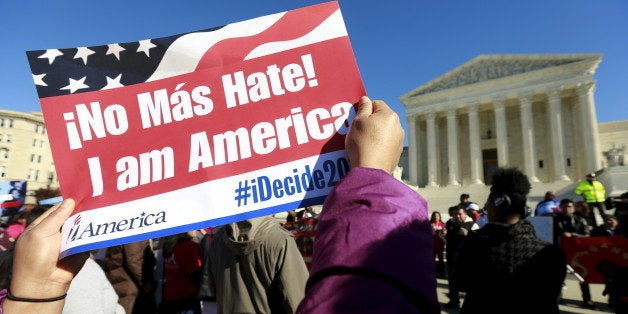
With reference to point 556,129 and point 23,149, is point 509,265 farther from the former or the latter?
point 23,149

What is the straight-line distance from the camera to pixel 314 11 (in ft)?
4.41

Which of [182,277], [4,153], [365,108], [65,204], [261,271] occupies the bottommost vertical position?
[182,277]

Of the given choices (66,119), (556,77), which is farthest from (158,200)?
(556,77)

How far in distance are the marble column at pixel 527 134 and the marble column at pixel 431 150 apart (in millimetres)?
7555

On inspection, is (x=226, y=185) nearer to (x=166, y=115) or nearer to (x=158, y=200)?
(x=158, y=200)

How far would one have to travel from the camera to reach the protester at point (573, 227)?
5840mm

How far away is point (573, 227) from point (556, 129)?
28681 millimetres

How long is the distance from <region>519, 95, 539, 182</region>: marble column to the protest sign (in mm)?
33814

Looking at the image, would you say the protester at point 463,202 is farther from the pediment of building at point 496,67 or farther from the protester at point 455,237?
the pediment of building at point 496,67

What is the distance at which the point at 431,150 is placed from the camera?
35250 millimetres

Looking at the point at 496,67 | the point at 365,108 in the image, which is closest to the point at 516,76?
the point at 496,67

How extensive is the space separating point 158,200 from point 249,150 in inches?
13.7

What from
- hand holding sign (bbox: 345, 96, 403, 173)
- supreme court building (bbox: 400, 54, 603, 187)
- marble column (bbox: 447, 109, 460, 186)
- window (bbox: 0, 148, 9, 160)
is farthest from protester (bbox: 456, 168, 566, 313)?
window (bbox: 0, 148, 9, 160)

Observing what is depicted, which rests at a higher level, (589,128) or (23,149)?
(23,149)
